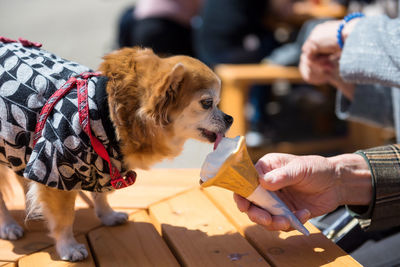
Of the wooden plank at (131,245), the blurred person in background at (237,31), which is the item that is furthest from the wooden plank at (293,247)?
the blurred person in background at (237,31)

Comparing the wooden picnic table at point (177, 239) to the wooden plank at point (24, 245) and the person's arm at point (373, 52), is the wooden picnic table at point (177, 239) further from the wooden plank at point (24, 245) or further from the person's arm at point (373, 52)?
the person's arm at point (373, 52)

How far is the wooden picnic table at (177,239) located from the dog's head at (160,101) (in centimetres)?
26

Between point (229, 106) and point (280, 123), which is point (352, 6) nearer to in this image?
point (280, 123)

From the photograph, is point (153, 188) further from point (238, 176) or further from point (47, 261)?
point (238, 176)

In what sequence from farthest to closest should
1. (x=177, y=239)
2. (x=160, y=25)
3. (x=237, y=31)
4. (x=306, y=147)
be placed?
(x=160, y=25) < (x=237, y=31) < (x=306, y=147) < (x=177, y=239)

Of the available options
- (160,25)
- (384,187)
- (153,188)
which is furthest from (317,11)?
(384,187)

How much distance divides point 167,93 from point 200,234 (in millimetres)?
469

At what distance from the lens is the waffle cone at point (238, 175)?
3.83ft

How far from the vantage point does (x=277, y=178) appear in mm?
1284

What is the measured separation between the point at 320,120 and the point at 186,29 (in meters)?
1.75

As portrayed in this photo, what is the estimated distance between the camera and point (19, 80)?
4.42 feet

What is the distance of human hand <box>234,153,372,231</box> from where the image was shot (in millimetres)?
1304

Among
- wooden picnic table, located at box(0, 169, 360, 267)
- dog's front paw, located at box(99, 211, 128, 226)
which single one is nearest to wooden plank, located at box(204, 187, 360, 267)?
wooden picnic table, located at box(0, 169, 360, 267)

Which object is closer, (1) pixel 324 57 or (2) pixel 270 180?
(2) pixel 270 180
